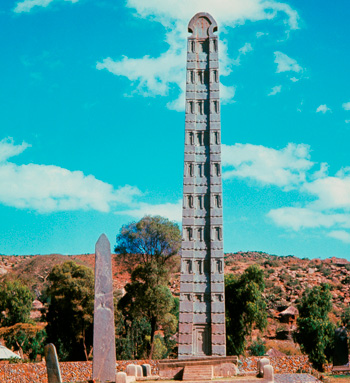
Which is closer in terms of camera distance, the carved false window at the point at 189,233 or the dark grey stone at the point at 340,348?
the carved false window at the point at 189,233

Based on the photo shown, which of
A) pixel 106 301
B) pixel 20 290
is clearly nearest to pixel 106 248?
pixel 106 301

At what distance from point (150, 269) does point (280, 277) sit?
22403mm

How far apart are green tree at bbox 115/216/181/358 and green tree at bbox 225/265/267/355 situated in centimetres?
425

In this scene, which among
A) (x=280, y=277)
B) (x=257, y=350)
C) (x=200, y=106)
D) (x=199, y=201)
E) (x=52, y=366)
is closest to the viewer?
(x=52, y=366)

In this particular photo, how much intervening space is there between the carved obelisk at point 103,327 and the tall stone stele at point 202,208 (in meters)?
5.91

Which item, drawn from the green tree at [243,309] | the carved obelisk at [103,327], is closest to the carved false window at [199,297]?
the carved obelisk at [103,327]

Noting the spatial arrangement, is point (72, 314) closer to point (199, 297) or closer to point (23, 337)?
point (23, 337)

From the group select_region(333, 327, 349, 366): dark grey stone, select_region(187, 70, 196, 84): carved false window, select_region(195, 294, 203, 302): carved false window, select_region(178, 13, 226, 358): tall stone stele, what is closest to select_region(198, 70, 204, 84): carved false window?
select_region(178, 13, 226, 358): tall stone stele

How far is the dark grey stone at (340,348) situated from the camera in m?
19.5

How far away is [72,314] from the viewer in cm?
3059

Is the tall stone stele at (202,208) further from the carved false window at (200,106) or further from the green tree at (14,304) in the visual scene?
the green tree at (14,304)

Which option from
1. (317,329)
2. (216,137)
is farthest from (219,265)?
(317,329)

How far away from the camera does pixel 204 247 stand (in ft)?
56.0

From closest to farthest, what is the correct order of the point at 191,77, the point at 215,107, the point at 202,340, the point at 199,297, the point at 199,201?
the point at 202,340 → the point at 199,297 → the point at 199,201 → the point at 215,107 → the point at 191,77
